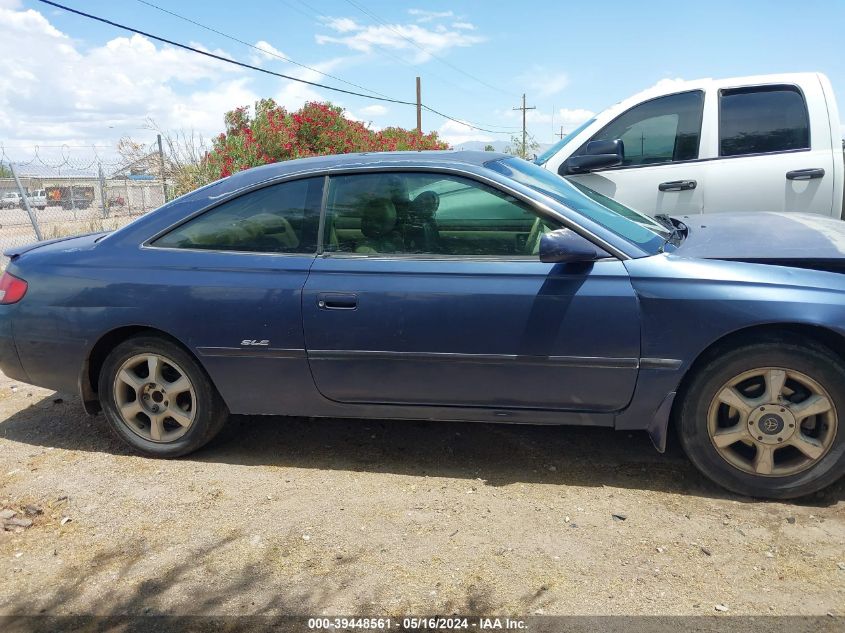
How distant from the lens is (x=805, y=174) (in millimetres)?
5117

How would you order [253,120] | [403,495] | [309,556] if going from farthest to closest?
[253,120] < [403,495] < [309,556]

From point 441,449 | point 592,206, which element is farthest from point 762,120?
point 441,449

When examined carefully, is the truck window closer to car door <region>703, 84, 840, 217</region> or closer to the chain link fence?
car door <region>703, 84, 840, 217</region>

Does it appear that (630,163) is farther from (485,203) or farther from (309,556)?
(309,556)

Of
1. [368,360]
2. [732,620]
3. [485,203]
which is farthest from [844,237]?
[368,360]

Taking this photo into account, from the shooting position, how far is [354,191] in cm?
355

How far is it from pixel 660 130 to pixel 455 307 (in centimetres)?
314

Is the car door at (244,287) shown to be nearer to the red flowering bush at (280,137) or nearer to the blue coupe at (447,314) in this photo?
the blue coupe at (447,314)

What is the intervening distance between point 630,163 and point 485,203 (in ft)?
8.49

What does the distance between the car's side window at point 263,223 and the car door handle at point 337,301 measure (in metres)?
0.28

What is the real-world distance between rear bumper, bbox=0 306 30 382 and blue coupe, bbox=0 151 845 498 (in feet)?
0.04

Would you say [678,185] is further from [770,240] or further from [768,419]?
[768,419]

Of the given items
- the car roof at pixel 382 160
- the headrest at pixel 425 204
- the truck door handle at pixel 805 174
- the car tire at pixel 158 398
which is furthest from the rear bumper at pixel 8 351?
the truck door handle at pixel 805 174

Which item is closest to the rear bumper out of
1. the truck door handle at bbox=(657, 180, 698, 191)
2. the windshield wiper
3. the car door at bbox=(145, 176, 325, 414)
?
the car door at bbox=(145, 176, 325, 414)
